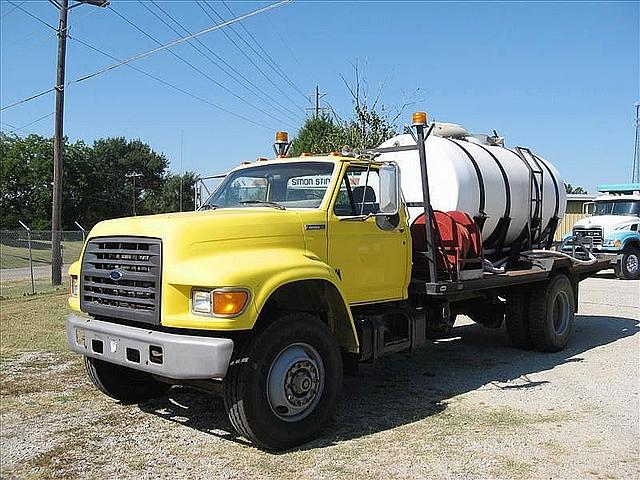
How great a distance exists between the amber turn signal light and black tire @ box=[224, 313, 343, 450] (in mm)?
396

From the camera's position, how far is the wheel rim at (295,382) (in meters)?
5.09

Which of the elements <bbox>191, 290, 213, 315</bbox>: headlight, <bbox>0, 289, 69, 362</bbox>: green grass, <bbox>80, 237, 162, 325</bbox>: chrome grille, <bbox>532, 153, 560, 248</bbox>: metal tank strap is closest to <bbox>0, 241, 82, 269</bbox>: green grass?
<bbox>0, 289, 69, 362</bbox>: green grass

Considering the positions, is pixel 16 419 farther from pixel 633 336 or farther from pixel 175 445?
pixel 633 336

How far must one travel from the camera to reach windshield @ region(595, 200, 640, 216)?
21547 millimetres

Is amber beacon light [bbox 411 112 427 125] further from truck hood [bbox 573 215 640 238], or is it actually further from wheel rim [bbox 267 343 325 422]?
truck hood [bbox 573 215 640 238]

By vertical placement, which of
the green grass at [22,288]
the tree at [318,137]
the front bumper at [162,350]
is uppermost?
the tree at [318,137]

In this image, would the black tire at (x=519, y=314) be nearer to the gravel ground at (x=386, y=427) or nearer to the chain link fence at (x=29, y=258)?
the gravel ground at (x=386, y=427)

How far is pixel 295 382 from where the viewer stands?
5219mm

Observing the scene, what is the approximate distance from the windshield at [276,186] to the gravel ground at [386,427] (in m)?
1.98

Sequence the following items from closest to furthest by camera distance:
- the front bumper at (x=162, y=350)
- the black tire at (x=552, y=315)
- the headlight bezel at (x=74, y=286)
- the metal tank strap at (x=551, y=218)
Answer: the front bumper at (x=162, y=350)
the headlight bezel at (x=74, y=286)
the black tire at (x=552, y=315)
the metal tank strap at (x=551, y=218)

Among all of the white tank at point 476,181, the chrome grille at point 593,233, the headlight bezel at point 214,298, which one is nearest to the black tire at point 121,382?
the headlight bezel at point 214,298

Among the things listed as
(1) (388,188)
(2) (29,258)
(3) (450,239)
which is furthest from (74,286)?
(2) (29,258)

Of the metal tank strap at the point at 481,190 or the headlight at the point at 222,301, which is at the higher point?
the metal tank strap at the point at 481,190

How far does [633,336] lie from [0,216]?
56.9 m
